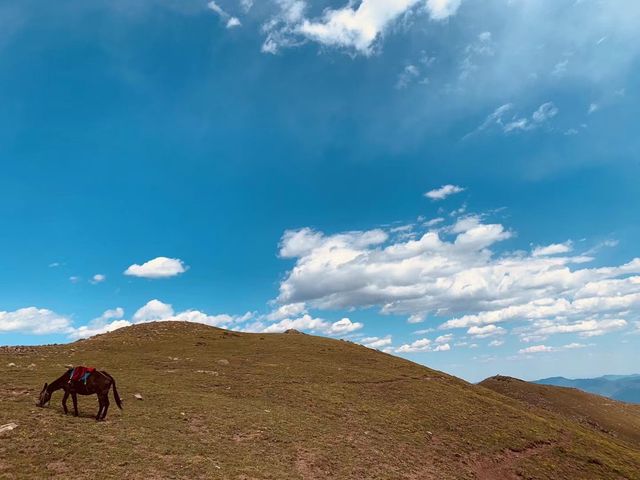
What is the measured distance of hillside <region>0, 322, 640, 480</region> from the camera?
20.9m

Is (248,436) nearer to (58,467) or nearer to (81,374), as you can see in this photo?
(81,374)

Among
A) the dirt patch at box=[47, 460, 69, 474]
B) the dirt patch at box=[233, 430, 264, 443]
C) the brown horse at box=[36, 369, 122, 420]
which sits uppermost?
the brown horse at box=[36, 369, 122, 420]

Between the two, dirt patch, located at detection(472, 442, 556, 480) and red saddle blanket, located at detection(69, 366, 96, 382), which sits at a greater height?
red saddle blanket, located at detection(69, 366, 96, 382)

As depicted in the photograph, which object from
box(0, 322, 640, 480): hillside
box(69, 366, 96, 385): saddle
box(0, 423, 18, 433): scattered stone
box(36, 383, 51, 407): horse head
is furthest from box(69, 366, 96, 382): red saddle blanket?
box(0, 423, 18, 433): scattered stone

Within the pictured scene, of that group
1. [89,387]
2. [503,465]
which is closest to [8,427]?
[89,387]

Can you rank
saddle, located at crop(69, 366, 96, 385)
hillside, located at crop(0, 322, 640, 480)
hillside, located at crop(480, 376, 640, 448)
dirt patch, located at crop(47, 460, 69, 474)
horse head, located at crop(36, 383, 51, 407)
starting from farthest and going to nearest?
hillside, located at crop(480, 376, 640, 448) → horse head, located at crop(36, 383, 51, 407) → saddle, located at crop(69, 366, 96, 385) → hillside, located at crop(0, 322, 640, 480) → dirt patch, located at crop(47, 460, 69, 474)

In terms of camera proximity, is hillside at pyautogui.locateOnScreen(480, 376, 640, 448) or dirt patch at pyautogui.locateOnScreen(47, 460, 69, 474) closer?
dirt patch at pyautogui.locateOnScreen(47, 460, 69, 474)

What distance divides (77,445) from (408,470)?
2033 centimetres

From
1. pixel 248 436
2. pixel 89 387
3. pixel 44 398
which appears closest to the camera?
pixel 89 387

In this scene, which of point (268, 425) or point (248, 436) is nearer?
point (248, 436)

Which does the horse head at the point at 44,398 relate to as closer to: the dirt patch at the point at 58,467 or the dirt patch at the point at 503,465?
the dirt patch at the point at 58,467

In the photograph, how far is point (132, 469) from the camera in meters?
19.1

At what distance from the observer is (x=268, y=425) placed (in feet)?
97.8

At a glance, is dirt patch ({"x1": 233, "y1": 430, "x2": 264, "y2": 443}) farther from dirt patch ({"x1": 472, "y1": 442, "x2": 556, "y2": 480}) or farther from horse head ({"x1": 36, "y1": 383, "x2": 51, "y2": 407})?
dirt patch ({"x1": 472, "y1": 442, "x2": 556, "y2": 480})
